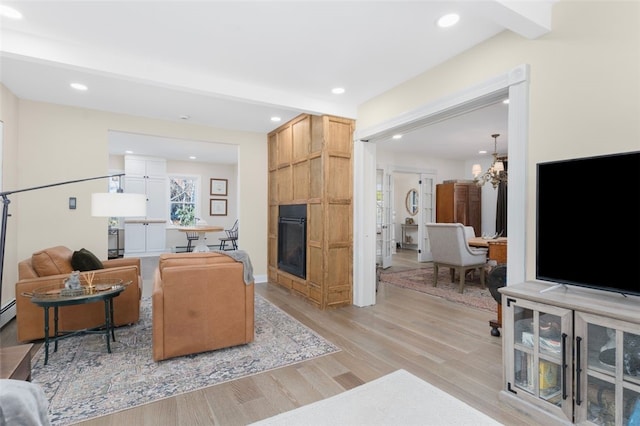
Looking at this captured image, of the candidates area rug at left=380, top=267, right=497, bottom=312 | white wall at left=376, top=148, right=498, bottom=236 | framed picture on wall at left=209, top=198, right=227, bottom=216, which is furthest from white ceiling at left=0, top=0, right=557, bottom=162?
framed picture on wall at left=209, top=198, right=227, bottom=216

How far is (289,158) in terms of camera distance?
4922mm

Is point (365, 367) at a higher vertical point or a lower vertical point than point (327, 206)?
lower

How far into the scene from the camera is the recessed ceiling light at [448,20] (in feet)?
7.39

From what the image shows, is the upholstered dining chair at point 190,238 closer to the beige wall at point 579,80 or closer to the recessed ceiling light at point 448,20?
the recessed ceiling light at point 448,20

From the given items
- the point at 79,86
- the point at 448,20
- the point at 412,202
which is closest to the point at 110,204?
the point at 79,86

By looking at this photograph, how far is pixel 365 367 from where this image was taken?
2547 mm

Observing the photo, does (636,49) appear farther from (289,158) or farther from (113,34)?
(289,158)

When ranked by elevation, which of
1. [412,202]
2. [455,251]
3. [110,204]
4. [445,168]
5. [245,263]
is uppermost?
[445,168]

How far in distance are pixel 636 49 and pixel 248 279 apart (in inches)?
121

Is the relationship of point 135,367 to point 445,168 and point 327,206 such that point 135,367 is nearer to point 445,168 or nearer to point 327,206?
point 327,206

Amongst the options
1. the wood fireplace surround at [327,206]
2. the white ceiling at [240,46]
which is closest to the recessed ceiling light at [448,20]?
the white ceiling at [240,46]

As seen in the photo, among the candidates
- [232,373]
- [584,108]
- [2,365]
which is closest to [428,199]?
[584,108]

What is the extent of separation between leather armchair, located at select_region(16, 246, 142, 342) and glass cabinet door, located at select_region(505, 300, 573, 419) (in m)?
3.50

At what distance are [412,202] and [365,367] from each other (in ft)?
27.2
